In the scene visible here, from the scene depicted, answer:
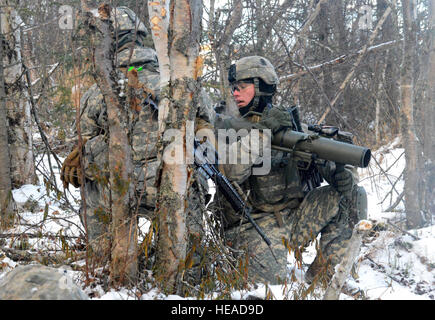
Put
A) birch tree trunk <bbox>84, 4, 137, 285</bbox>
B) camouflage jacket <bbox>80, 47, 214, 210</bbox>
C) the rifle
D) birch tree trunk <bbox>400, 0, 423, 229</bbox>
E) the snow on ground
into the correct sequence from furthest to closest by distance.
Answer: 1. birch tree trunk <bbox>400, 0, 423, 229</bbox>
2. the snow on ground
3. camouflage jacket <bbox>80, 47, 214, 210</bbox>
4. the rifle
5. birch tree trunk <bbox>84, 4, 137, 285</bbox>

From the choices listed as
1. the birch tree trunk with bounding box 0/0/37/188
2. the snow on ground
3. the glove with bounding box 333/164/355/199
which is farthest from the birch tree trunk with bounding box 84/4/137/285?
the birch tree trunk with bounding box 0/0/37/188

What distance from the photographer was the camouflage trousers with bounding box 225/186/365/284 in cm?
407

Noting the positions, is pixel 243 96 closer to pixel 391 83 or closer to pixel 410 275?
pixel 410 275

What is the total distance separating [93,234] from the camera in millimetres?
3578

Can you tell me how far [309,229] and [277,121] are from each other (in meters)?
1.16

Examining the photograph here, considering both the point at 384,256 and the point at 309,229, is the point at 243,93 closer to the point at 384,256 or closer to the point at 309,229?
the point at 309,229

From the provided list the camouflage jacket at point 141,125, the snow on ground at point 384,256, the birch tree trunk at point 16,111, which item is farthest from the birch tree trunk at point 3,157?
the camouflage jacket at point 141,125

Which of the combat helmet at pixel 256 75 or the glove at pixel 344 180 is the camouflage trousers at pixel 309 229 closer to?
the glove at pixel 344 180

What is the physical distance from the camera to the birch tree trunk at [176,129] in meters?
2.65

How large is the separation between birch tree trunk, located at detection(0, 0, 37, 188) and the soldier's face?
318 centimetres

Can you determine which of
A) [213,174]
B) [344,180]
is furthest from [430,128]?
[213,174]

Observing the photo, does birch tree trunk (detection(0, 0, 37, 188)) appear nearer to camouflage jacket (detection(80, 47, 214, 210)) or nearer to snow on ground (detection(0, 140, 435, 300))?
snow on ground (detection(0, 140, 435, 300))

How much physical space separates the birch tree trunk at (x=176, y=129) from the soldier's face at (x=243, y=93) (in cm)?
156
